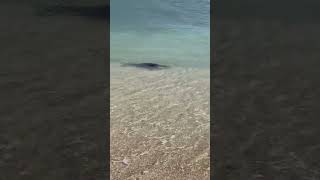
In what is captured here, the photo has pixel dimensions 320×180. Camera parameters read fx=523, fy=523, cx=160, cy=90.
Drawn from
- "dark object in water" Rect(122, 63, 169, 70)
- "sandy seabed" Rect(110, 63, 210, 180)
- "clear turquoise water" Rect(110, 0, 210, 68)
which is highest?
"sandy seabed" Rect(110, 63, 210, 180)

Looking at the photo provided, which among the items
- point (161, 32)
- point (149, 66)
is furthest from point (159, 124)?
point (161, 32)

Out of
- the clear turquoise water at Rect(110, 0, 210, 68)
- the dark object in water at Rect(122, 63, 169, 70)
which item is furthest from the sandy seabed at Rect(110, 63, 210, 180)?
the clear turquoise water at Rect(110, 0, 210, 68)

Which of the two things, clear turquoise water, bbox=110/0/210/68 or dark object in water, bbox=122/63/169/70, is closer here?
dark object in water, bbox=122/63/169/70

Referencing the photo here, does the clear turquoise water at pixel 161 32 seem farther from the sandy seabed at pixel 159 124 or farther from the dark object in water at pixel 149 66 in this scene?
the sandy seabed at pixel 159 124

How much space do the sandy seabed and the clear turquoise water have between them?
77.7 inches

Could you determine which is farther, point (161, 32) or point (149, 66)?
point (161, 32)

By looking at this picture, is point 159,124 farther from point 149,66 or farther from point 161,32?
point 161,32

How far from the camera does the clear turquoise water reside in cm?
1529

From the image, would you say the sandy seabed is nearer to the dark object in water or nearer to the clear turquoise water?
the dark object in water

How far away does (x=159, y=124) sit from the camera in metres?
9.18

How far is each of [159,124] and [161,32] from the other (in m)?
11.0
